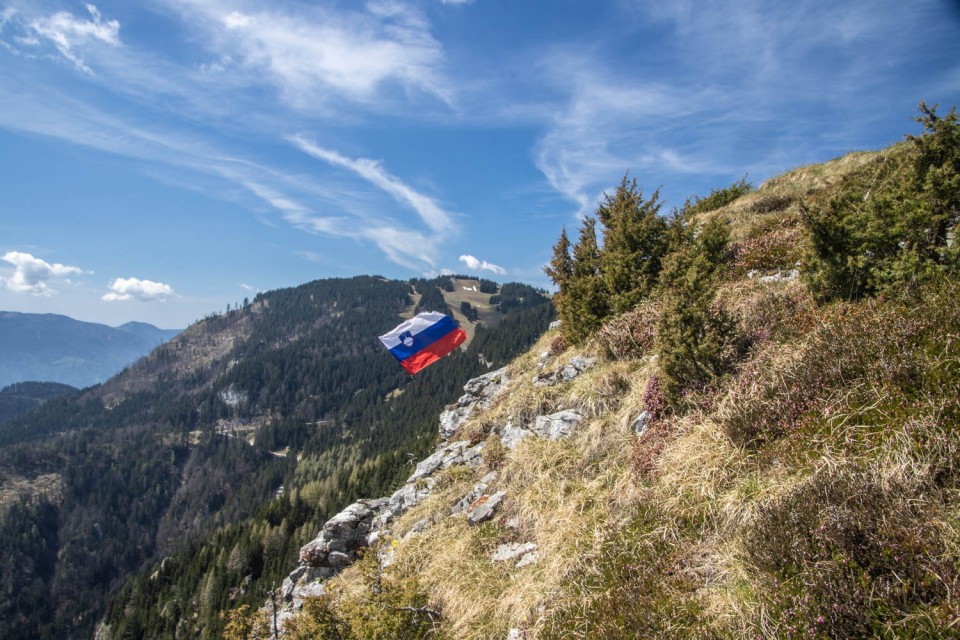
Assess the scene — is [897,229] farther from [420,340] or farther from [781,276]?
[420,340]

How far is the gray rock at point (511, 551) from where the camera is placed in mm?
7504

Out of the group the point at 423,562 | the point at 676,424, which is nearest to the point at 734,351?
the point at 676,424

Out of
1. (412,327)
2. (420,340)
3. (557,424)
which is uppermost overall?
(412,327)

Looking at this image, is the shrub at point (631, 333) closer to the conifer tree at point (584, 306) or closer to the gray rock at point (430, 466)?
the conifer tree at point (584, 306)

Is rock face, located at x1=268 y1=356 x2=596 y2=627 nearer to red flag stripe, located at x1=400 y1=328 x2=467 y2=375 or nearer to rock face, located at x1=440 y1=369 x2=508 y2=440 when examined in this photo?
rock face, located at x1=440 y1=369 x2=508 y2=440

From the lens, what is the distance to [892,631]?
3.06m

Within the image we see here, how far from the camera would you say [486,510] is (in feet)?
30.6

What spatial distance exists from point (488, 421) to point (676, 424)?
793cm

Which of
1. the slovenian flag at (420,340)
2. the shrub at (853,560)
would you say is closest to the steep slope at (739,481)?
the shrub at (853,560)

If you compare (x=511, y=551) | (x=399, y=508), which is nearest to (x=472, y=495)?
(x=511, y=551)

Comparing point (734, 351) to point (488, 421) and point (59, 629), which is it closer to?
point (488, 421)

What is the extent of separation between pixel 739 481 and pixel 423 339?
13.2 meters

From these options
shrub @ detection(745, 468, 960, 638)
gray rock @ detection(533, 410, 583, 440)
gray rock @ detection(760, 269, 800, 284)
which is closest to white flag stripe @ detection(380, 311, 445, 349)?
gray rock @ detection(533, 410, 583, 440)

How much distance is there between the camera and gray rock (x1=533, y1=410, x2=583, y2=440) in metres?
10.1
